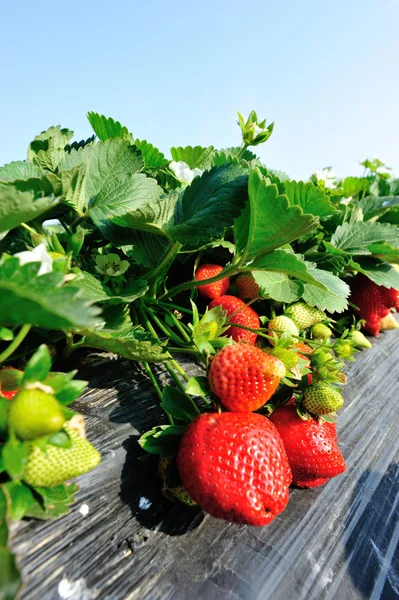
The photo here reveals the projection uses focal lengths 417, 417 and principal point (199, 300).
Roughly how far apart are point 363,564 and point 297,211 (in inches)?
21.5

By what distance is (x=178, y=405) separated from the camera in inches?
24.7

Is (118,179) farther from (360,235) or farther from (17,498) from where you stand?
(360,235)

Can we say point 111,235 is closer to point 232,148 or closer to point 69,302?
point 69,302

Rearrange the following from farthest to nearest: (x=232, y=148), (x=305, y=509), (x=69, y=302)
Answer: (x=232, y=148)
(x=305, y=509)
(x=69, y=302)

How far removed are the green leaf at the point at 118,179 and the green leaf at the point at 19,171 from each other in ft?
0.31

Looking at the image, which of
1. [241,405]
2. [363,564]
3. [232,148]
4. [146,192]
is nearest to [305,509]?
[363,564]

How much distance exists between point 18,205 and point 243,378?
0.36 metres

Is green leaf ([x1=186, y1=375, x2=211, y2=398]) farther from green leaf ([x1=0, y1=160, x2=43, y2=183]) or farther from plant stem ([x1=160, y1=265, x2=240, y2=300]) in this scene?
green leaf ([x1=0, y1=160, x2=43, y2=183])

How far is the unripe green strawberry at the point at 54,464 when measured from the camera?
16.2 inches

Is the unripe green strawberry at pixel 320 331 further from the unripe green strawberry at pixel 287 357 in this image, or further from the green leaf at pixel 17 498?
the green leaf at pixel 17 498

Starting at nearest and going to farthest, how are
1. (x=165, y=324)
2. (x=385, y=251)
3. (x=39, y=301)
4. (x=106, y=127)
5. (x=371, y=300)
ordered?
(x=39, y=301) < (x=165, y=324) < (x=106, y=127) < (x=385, y=251) < (x=371, y=300)

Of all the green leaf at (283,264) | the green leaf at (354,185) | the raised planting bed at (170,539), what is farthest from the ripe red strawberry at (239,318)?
the green leaf at (354,185)

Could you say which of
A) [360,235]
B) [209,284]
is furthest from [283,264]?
[360,235]

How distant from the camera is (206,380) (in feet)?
2.08
